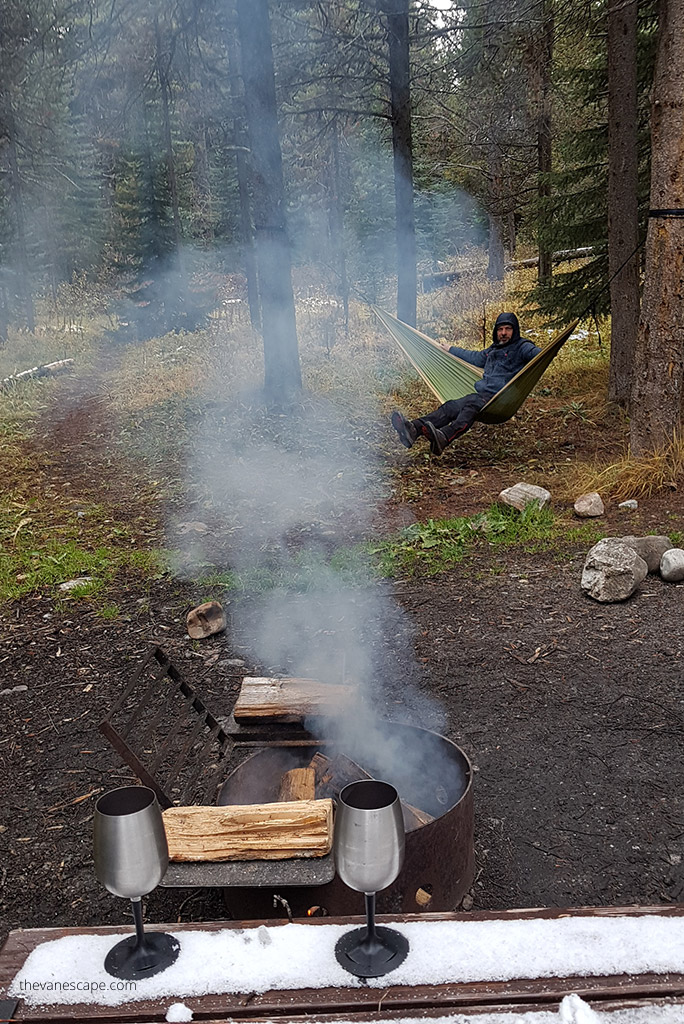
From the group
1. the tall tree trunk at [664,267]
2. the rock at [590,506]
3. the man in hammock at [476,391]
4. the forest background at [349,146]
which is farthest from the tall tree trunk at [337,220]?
the rock at [590,506]

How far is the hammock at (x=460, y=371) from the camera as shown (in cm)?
509

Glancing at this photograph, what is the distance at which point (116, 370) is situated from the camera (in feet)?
34.8

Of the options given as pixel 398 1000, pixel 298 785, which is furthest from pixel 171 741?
pixel 398 1000

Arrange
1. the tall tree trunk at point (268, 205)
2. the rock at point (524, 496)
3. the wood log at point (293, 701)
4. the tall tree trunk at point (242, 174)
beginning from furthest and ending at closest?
1. the tall tree trunk at point (242, 174)
2. the tall tree trunk at point (268, 205)
3. the rock at point (524, 496)
4. the wood log at point (293, 701)

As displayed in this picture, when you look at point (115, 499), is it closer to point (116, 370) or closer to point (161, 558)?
point (161, 558)

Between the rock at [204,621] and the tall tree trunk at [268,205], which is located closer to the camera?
the rock at [204,621]

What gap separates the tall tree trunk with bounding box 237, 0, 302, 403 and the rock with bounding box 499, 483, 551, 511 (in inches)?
120

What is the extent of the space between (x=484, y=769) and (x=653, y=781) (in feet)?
1.59

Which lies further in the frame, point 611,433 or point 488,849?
point 611,433

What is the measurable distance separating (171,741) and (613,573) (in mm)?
1955

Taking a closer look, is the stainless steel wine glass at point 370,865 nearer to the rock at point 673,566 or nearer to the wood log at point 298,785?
the wood log at point 298,785

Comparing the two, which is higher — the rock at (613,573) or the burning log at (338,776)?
the burning log at (338,776)

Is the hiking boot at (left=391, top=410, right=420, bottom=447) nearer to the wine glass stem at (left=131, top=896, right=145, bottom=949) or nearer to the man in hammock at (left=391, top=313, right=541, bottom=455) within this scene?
the man in hammock at (left=391, top=313, right=541, bottom=455)

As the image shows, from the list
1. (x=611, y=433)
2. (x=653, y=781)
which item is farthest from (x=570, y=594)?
(x=611, y=433)
